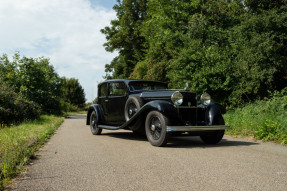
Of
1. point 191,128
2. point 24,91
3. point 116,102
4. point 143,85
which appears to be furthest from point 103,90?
point 24,91

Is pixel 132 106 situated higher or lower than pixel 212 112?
higher

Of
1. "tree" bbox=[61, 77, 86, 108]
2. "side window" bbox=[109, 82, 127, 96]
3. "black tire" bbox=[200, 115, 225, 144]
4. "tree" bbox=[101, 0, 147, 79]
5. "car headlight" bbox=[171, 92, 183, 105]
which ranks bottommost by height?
"black tire" bbox=[200, 115, 225, 144]

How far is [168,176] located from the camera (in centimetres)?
351

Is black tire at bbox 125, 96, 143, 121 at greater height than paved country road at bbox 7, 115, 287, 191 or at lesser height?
greater

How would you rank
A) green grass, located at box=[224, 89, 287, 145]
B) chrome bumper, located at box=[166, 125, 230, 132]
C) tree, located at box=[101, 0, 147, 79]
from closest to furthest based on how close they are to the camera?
chrome bumper, located at box=[166, 125, 230, 132] < green grass, located at box=[224, 89, 287, 145] < tree, located at box=[101, 0, 147, 79]

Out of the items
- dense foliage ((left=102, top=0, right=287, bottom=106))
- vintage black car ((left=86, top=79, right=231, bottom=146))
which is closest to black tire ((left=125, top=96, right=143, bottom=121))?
vintage black car ((left=86, top=79, right=231, bottom=146))

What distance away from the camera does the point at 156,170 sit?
12.6 feet

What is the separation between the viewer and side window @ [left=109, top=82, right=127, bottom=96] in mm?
7743

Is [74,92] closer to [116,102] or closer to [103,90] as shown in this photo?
[103,90]

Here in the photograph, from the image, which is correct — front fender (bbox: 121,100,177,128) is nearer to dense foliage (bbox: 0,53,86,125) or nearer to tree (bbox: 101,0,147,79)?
dense foliage (bbox: 0,53,86,125)

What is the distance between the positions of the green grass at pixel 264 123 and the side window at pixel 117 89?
375cm

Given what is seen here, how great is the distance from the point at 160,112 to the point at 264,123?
10.9 feet

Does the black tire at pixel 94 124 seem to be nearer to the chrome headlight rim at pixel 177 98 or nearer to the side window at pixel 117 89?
the side window at pixel 117 89

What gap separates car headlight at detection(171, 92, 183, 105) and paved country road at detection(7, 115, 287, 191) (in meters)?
1.15
